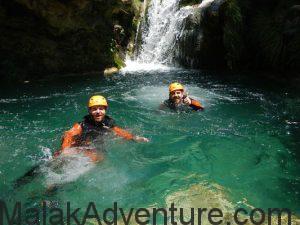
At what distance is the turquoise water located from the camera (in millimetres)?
5336

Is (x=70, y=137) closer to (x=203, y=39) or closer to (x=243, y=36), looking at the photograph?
(x=203, y=39)

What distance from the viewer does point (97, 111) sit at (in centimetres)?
657

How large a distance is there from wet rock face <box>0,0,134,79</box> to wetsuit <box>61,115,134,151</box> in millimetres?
6735

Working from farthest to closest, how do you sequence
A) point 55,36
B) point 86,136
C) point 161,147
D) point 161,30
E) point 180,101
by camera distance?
1. point 161,30
2. point 55,36
3. point 180,101
4. point 161,147
5. point 86,136

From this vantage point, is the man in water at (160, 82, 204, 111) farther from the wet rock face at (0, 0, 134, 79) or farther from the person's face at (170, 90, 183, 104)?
the wet rock face at (0, 0, 134, 79)

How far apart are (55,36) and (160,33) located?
4486 millimetres

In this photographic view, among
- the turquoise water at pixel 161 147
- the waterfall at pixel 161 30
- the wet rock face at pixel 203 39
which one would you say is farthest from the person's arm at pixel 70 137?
the waterfall at pixel 161 30

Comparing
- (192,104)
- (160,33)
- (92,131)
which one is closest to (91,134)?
(92,131)

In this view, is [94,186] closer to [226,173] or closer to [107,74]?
[226,173]

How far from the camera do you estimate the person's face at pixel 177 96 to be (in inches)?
331

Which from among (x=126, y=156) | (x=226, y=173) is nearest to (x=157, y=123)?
(x=126, y=156)

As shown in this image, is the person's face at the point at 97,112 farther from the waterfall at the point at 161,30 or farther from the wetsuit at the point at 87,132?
the waterfall at the point at 161,30

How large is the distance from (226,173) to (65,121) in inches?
167

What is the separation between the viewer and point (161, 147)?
6902 mm
